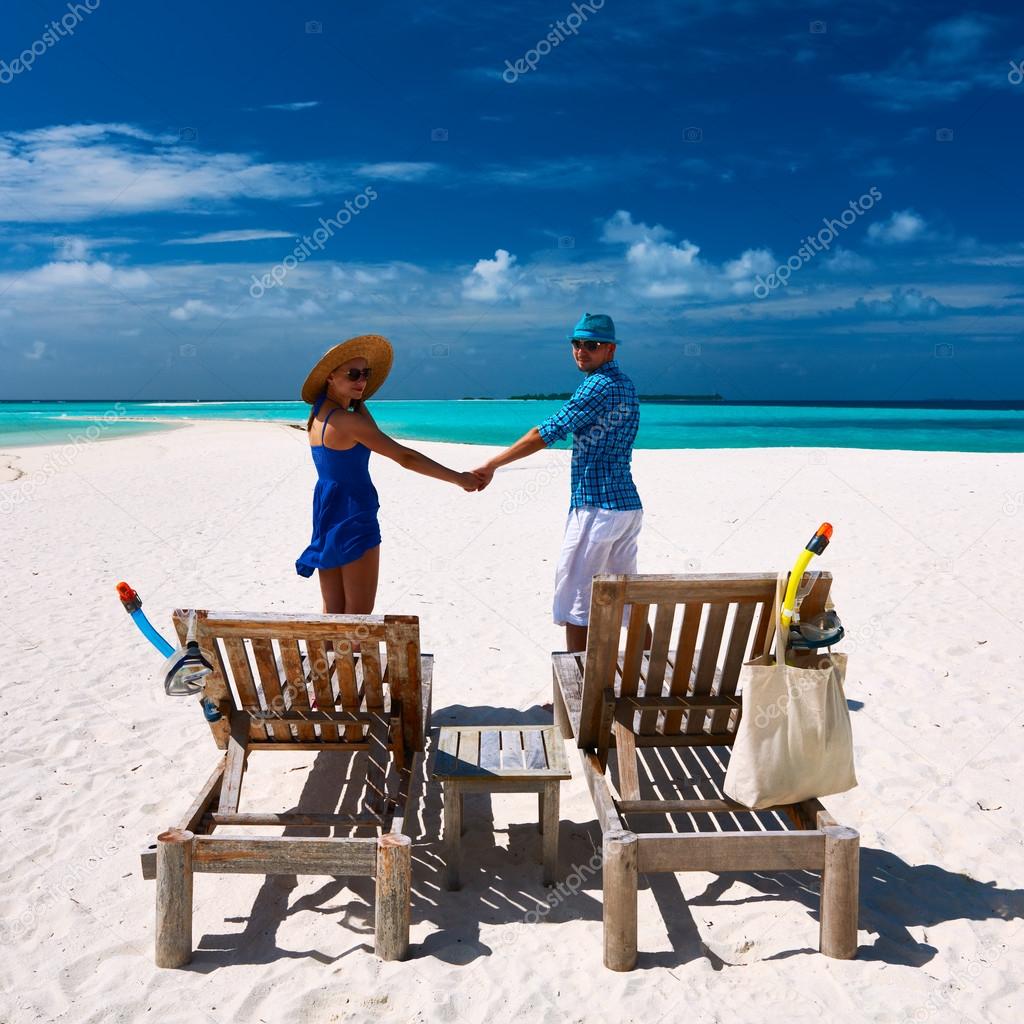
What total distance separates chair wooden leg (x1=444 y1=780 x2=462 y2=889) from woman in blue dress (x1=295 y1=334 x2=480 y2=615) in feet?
4.70

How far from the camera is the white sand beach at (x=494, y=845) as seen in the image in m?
2.77

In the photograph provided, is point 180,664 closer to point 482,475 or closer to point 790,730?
point 790,730

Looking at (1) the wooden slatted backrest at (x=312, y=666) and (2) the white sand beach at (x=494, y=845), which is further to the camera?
(1) the wooden slatted backrest at (x=312, y=666)

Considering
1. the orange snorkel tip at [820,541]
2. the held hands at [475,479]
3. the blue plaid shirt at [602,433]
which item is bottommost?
the orange snorkel tip at [820,541]

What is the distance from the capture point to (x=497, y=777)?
327cm

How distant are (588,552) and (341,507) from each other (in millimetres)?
1372

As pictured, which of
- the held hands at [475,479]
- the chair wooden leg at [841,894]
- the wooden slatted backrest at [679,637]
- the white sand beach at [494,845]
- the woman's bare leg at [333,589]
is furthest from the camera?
the held hands at [475,479]

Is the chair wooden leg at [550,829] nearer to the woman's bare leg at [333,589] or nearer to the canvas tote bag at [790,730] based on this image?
the canvas tote bag at [790,730]

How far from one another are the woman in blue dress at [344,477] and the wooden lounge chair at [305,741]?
2.64 ft

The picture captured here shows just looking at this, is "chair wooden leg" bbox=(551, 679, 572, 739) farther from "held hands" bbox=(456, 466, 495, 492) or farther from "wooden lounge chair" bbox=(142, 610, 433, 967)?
"held hands" bbox=(456, 466, 495, 492)

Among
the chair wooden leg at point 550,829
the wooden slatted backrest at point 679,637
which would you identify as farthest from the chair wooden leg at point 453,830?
the wooden slatted backrest at point 679,637

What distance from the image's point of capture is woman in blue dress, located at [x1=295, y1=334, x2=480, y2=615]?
14.0ft

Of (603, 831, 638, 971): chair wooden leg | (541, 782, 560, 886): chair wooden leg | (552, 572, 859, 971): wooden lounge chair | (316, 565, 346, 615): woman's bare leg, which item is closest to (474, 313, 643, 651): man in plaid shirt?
(552, 572, 859, 971): wooden lounge chair

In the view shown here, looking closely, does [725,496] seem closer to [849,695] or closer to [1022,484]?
[1022,484]
